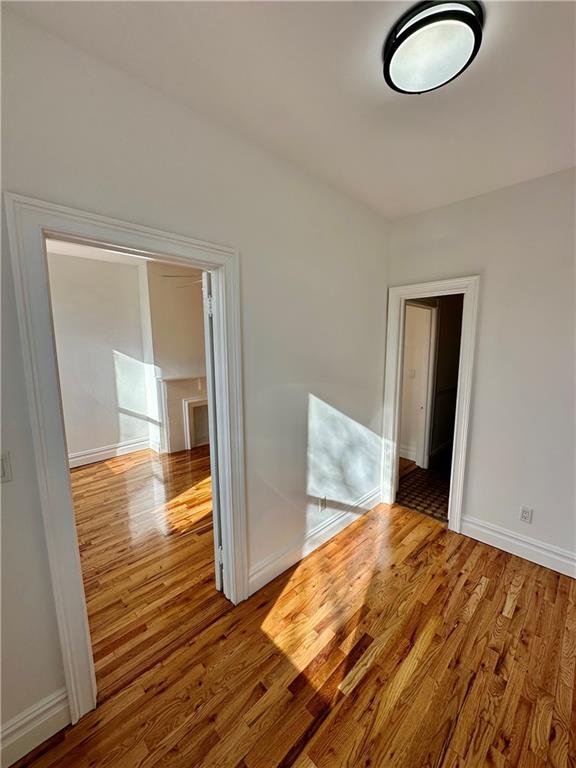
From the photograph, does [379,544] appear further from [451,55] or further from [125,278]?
[125,278]

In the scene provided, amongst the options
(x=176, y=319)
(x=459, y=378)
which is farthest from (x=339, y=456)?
(x=176, y=319)

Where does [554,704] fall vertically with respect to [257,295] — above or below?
below

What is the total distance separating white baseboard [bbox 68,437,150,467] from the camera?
410 cm

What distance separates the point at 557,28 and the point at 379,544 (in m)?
2.95

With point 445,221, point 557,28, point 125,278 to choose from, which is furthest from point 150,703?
point 125,278

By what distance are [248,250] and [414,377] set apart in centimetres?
302

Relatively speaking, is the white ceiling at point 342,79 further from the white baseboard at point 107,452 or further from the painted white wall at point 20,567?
the white baseboard at point 107,452

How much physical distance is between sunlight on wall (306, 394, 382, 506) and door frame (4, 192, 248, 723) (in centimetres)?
94

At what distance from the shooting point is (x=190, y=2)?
3.33ft

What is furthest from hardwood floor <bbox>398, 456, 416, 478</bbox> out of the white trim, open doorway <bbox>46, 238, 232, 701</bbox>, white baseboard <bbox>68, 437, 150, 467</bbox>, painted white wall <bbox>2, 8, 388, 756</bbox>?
white baseboard <bbox>68, 437, 150, 467</bbox>

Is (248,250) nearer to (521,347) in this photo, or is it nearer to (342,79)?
(342,79)

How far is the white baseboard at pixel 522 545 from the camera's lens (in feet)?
7.13

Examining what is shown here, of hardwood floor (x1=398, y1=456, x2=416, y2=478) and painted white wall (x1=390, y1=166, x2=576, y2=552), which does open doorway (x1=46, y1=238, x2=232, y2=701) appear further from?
hardwood floor (x1=398, y1=456, x2=416, y2=478)

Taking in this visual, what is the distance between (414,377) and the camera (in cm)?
403
